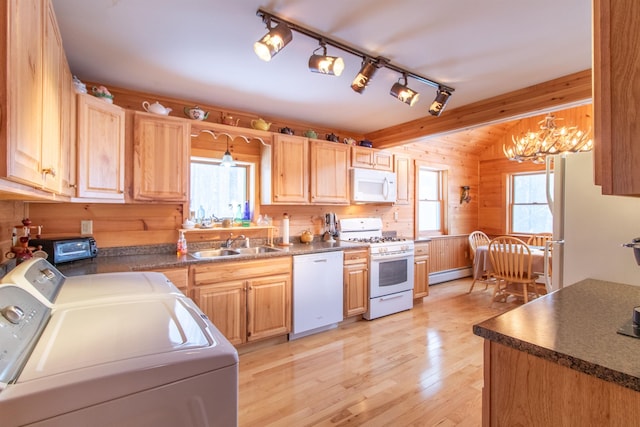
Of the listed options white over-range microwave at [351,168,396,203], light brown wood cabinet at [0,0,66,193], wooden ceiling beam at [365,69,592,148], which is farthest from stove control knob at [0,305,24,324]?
wooden ceiling beam at [365,69,592,148]

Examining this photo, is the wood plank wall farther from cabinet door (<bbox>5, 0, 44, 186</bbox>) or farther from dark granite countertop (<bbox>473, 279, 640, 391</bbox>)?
dark granite countertop (<bbox>473, 279, 640, 391</bbox>)

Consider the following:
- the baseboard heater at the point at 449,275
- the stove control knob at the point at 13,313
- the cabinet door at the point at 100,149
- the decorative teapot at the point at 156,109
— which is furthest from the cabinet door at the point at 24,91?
the baseboard heater at the point at 449,275

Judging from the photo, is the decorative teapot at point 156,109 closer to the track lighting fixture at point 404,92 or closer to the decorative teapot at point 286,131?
the decorative teapot at point 286,131

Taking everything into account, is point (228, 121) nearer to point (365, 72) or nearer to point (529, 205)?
point (365, 72)

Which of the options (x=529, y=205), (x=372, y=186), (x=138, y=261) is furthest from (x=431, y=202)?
(x=138, y=261)

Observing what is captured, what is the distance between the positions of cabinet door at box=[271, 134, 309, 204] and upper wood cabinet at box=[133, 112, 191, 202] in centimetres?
90

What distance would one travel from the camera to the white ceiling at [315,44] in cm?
167

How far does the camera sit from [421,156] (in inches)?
206

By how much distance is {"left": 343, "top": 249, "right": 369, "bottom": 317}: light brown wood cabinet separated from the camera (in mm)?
3383

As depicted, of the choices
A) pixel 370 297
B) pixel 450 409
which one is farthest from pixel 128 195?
pixel 450 409

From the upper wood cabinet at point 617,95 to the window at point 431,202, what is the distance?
4.80 m

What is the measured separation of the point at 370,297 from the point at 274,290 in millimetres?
1236

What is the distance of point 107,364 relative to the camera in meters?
0.84

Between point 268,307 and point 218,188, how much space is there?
138 centimetres
